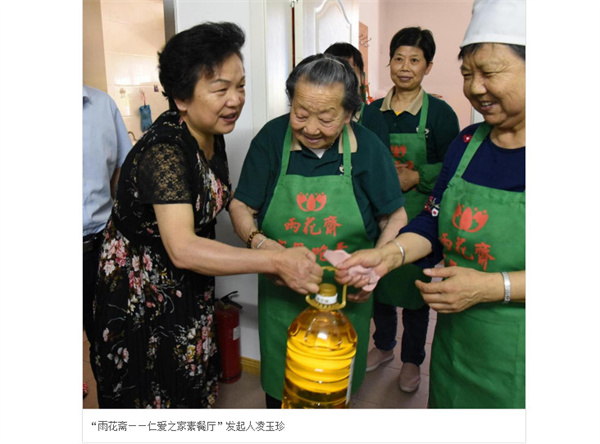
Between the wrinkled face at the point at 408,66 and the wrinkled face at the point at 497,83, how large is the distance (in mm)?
1130

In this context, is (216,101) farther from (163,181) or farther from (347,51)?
(347,51)

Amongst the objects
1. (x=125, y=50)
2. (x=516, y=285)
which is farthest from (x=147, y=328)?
(x=125, y=50)

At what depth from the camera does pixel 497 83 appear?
85 cm

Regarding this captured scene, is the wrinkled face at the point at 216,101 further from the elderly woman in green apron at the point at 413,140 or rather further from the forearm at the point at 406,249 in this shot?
the elderly woman in green apron at the point at 413,140

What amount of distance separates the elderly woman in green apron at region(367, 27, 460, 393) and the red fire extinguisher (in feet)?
2.33

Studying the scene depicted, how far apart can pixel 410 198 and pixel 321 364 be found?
122cm

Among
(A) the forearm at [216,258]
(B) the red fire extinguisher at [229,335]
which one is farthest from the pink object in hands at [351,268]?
(B) the red fire extinguisher at [229,335]

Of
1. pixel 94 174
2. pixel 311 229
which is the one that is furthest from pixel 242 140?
pixel 311 229

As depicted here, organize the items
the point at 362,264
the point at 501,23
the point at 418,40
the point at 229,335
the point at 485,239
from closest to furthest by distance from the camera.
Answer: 1. the point at 501,23
2. the point at 485,239
3. the point at 362,264
4. the point at 418,40
5. the point at 229,335

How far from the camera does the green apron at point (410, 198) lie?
199cm

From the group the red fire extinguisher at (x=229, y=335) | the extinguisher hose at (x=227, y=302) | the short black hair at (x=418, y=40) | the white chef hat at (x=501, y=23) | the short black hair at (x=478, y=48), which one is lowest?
the red fire extinguisher at (x=229, y=335)

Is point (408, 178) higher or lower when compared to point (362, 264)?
higher
